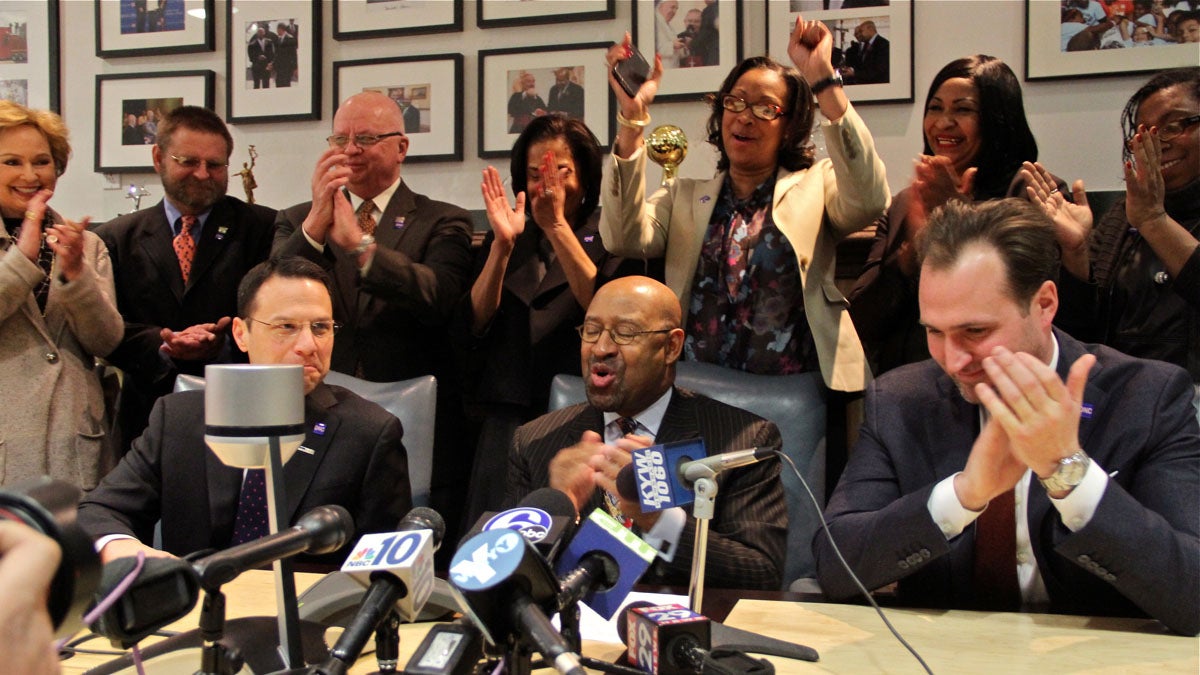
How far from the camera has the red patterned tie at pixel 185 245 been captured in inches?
143

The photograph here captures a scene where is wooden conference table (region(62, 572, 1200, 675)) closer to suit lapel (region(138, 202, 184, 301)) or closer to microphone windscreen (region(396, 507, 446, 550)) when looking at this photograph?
microphone windscreen (region(396, 507, 446, 550))

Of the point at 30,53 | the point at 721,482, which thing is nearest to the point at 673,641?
the point at 721,482

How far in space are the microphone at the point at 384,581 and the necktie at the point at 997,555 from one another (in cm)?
110

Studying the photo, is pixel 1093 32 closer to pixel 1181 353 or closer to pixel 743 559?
pixel 1181 353

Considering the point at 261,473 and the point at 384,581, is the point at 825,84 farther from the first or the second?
the point at 384,581

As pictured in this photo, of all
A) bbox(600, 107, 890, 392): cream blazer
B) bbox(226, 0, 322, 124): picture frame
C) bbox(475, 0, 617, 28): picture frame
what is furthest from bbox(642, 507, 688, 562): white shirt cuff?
bbox(226, 0, 322, 124): picture frame

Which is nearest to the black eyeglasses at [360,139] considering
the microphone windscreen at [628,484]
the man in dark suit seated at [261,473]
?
the man in dark suit seated at [261,473]

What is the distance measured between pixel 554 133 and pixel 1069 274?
153 cm

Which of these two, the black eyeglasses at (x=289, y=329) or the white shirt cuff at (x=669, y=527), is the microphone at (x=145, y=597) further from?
the black eyeglasses at (x=289, y=329)

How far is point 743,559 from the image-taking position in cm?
225

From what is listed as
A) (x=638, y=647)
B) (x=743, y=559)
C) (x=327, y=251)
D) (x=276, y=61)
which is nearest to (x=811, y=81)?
(x=743, y=559)

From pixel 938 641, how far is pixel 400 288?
1946 mm

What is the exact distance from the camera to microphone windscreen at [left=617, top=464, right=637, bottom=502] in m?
1.50

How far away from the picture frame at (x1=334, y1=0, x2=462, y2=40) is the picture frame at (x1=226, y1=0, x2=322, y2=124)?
0.13 m
